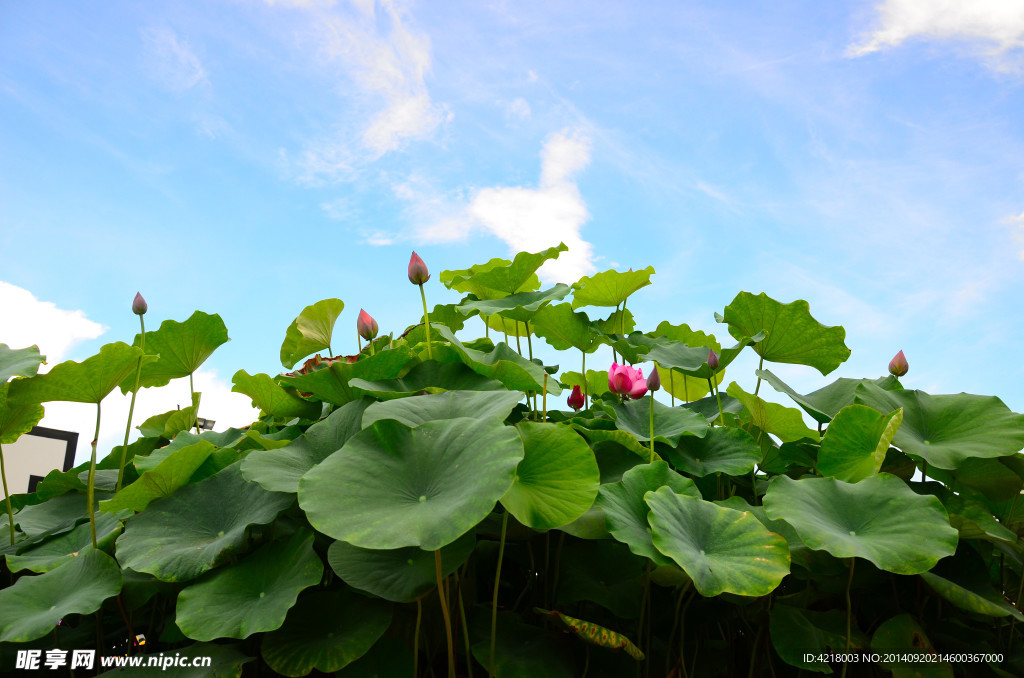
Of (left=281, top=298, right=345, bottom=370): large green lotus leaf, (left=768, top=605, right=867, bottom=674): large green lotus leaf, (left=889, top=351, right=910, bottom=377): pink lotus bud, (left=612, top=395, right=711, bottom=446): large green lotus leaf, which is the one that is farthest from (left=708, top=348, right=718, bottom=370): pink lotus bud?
(left=281, top=298, right=345, bottom=370): large green lotus leaf

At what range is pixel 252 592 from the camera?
3.16 ft

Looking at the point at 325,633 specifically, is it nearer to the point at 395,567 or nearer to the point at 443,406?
the point at 395,567

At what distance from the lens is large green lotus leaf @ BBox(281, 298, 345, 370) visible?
1413 millimetres

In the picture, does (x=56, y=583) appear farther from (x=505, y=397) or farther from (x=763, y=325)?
(x=763, y=325)

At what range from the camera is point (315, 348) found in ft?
4.86

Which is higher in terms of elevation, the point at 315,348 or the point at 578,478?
the point at 315,348

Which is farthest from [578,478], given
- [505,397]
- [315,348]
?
[315,348]

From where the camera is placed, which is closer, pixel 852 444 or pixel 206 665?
pixel 206 665

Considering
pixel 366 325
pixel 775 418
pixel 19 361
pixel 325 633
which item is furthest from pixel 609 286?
pixel 19 361

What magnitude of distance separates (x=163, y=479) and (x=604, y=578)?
2.46 ft

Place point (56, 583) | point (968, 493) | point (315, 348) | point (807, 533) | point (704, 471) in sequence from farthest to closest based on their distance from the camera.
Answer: point (315, 348) → point (968, 493) → point (704, 471) → point (56, 583) → point (807, 533)

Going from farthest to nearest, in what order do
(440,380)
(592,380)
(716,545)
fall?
1. (592,380)
2. (440,380)
3. (716,545)

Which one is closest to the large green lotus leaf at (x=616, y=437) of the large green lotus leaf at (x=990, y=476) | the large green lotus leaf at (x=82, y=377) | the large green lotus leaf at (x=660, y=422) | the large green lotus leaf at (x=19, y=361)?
the large green lotus leaf at (x=660, y=422)

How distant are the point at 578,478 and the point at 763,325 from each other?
29.7 inches
